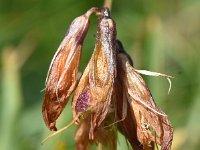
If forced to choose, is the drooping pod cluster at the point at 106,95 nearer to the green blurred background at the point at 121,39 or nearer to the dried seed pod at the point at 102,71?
the dried seed pod at the point at 102,71

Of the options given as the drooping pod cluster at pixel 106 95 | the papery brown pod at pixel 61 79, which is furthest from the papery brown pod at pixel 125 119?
the papery brown pod at pixel 61 79

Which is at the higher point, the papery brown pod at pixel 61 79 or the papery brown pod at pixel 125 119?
the papery brown pod at pixel 61 79

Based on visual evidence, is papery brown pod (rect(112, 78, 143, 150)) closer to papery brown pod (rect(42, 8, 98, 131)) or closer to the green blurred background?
papery brown pod (rect(42, 8, 98, 131))

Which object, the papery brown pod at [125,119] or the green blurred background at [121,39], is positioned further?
the green blurred background at [121,39]

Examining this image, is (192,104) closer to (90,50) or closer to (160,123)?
(90,50)

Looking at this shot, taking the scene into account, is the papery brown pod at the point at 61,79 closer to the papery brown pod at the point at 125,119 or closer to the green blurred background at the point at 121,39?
the papery brown pod at the point at 125,119
